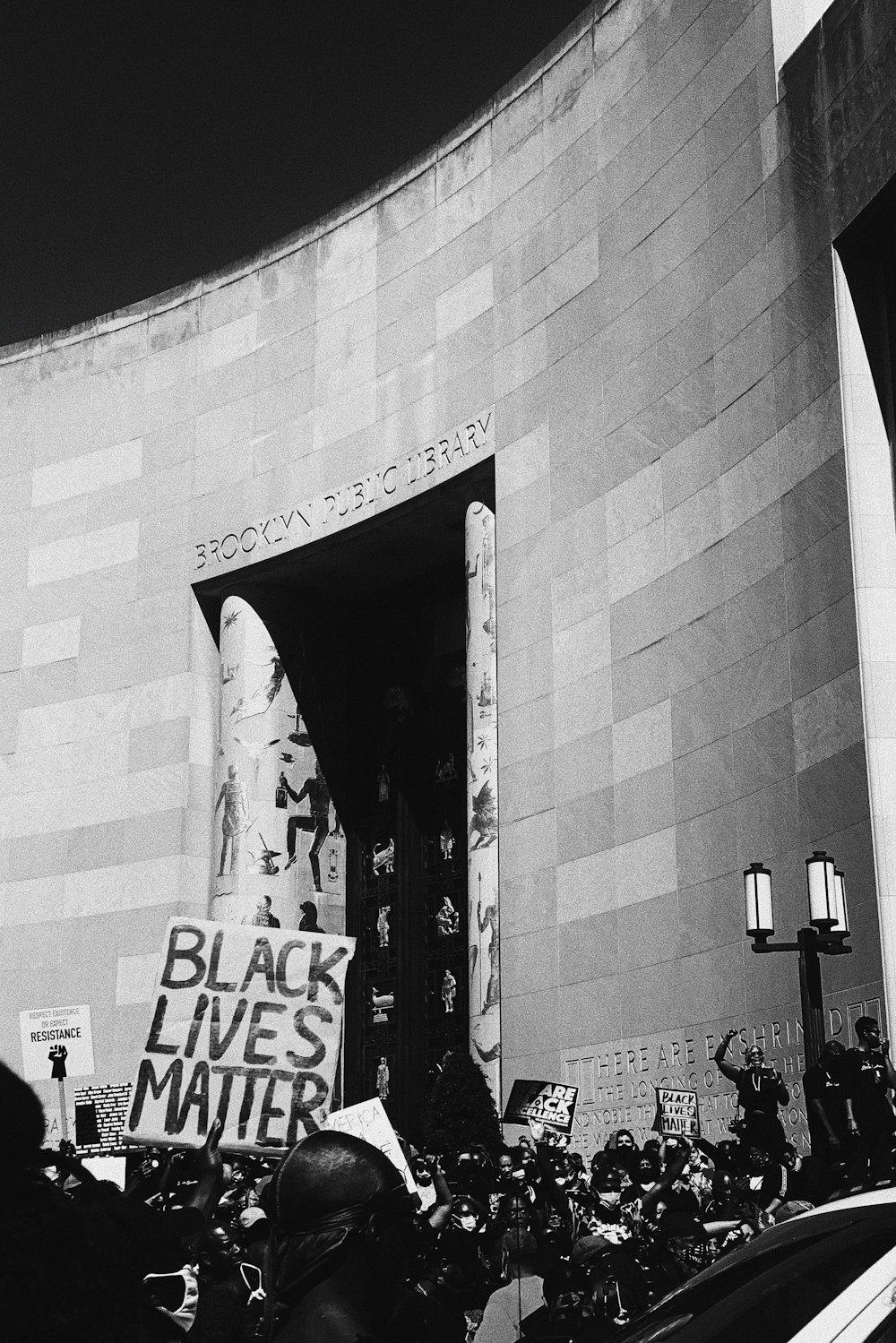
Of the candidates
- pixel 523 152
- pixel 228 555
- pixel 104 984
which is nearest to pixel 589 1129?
pixel 104 984

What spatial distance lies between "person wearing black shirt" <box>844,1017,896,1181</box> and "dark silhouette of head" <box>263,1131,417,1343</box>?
318 inches

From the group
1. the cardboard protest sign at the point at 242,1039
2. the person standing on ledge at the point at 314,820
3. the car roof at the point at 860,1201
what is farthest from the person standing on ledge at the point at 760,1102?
the person standing on ledge at the point at 314,820

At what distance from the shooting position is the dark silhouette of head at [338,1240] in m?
3.44

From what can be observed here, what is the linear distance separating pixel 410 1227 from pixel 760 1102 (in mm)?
9676

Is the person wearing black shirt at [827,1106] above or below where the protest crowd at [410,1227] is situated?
above

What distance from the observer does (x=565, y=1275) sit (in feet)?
33.6

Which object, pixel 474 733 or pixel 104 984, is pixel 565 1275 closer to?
pixel 474 733

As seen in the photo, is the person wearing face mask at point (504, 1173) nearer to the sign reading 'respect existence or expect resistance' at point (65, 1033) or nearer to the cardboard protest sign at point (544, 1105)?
the cardboard protest sign at point (544, 1105)

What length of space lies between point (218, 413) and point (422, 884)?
27.4 feet

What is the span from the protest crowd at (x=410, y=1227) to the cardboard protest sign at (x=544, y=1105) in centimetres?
26

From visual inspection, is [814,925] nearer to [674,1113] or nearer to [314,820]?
[674,1113]

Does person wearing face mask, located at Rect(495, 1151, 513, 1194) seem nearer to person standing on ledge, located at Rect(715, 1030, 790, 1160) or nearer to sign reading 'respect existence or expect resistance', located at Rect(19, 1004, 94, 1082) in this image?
person standing on ledge, located at Rect(715, 1030, 790, 1160)

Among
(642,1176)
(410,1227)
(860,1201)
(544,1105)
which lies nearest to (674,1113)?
(544,1105)

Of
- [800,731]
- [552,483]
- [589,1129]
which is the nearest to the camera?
[800,731]
